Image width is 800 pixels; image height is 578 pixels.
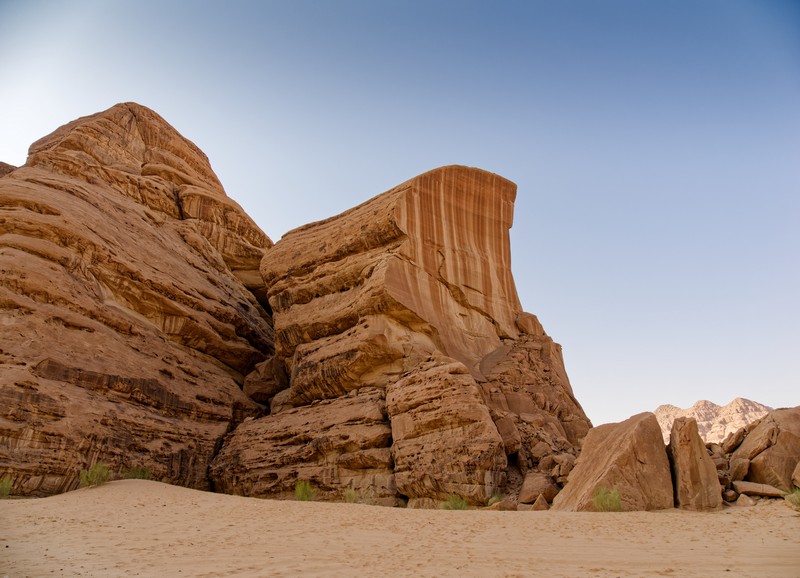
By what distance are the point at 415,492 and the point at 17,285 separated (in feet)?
46.4

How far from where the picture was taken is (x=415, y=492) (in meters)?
17.4

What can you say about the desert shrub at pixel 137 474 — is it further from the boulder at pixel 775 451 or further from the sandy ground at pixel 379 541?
the boulder at pixel 775 451

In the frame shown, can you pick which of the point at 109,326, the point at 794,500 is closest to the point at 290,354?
the point at 109,326

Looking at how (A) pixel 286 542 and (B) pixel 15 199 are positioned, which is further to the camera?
(B) pixel 15 199

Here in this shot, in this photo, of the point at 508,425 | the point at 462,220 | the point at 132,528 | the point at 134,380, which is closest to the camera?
the point at 132,528

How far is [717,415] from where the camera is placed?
232 feet

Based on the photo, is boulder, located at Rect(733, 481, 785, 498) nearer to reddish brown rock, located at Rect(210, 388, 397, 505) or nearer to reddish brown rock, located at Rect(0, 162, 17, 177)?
reddish brown rock, located at Rect(210, 388, 397, 505)

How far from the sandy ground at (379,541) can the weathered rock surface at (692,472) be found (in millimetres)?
779

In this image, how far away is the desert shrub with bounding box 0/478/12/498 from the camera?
15.2 m

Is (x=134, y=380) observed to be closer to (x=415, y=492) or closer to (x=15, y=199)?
(x=15, y=199)

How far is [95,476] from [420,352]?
34.8ft

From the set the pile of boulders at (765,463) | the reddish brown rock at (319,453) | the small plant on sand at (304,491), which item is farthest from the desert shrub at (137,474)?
the pile of boulders at (765,463)

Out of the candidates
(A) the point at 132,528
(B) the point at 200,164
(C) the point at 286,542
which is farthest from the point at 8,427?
(B) the point at 200,164

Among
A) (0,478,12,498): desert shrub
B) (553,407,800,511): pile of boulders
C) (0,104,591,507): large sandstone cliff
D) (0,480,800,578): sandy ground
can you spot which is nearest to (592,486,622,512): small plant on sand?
(553,407,800,511): pile of boulders
